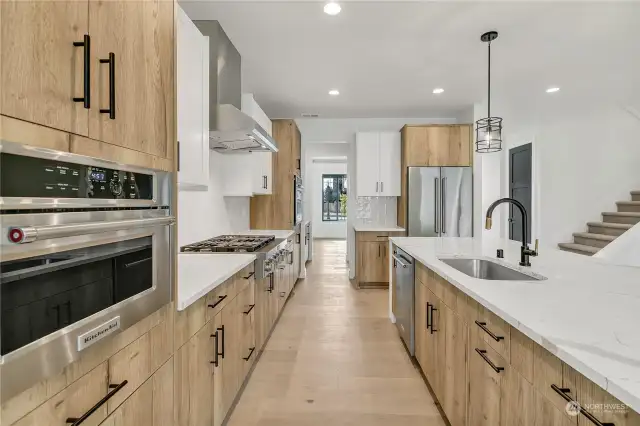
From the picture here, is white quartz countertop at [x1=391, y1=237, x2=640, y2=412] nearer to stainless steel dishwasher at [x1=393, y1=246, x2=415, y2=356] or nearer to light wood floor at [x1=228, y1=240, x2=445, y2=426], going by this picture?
stainless steel dishwasher at [x1=393, y1=246, x2=415, y2=356]

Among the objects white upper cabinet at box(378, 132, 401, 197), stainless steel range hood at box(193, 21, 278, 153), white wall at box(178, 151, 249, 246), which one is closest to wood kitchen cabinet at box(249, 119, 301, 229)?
white wall at box(178, 151, 249, 246)

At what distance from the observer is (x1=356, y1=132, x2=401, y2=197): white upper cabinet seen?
18.1 feet

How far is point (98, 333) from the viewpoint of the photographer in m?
0.88

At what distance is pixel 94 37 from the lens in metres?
0.88

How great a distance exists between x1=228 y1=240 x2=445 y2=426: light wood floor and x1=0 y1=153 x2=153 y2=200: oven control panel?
163cm

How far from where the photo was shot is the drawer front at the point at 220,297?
1.65 metres

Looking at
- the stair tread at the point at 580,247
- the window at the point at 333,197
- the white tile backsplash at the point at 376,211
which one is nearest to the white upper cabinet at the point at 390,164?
the white tile backsplash at the point at 376,211

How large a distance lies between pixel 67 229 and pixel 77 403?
0.43 metres

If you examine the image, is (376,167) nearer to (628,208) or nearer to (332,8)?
(332,8)

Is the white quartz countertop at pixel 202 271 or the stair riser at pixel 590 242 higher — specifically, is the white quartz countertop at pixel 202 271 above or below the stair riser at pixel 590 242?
above

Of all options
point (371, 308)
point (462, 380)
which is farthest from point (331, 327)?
point (462, 380)

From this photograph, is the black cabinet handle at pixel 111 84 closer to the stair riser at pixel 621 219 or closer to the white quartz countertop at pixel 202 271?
the white quartz countertop at pixel 202 271

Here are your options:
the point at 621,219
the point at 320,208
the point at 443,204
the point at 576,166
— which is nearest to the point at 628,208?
the point at 621,219

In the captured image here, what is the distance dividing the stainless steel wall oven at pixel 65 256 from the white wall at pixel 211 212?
1.69m
